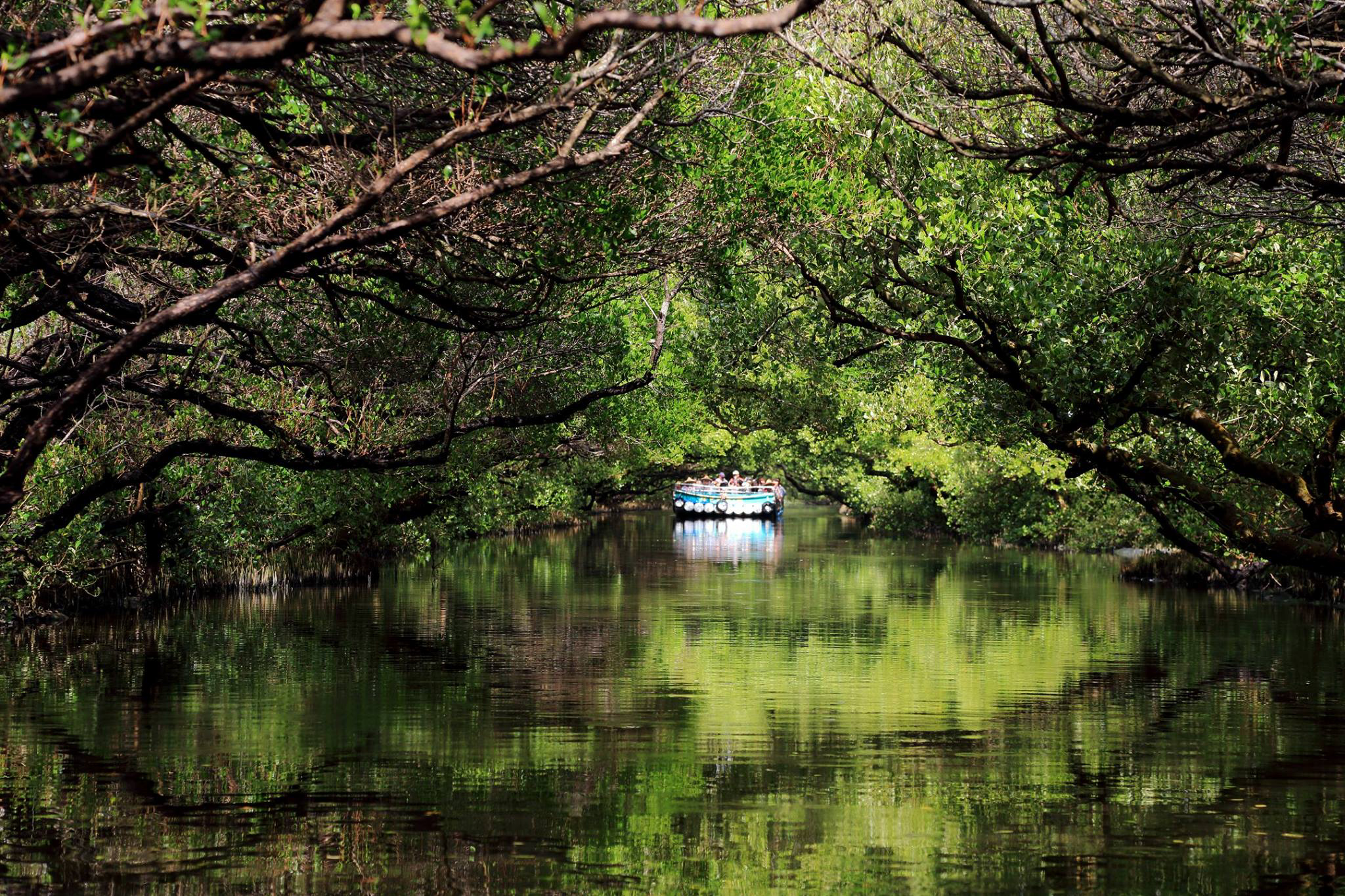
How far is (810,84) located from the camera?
22.4 metres

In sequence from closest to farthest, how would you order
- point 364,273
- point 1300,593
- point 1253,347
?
point 364,273
point 1253,347
point 1300,593

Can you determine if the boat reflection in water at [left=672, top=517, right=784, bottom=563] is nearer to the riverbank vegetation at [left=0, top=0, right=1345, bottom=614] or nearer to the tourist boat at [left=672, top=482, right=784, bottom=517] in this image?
the tourist boat at [left=672, top=482, right=784, bottom=517]

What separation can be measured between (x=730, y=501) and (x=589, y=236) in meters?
73.0

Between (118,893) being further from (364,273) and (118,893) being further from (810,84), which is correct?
(810,84)

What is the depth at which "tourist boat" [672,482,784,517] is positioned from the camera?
293 ft

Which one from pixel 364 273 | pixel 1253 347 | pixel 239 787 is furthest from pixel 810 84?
pixel 239 787

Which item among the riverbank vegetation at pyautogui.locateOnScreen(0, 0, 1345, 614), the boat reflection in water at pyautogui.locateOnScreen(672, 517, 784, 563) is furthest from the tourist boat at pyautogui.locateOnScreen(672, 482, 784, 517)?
the riverbank vegetation at pyautogui.locateOnScreen(0, 0, 1345, 614)

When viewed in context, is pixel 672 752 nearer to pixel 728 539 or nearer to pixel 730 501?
pixel 728 539

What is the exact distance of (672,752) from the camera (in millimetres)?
14828

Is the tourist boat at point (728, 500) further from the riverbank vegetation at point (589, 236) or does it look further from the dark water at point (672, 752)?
the dark water at point (672, 752)

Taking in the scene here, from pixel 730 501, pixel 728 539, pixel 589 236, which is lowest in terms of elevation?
pixel 728 539

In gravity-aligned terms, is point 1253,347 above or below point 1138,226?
below

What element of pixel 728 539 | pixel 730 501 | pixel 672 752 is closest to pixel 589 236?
pixel 672 752

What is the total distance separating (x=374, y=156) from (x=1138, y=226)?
1240cm
